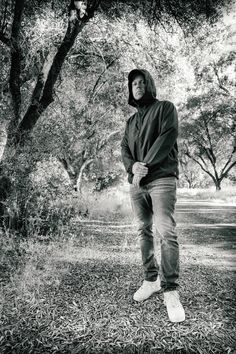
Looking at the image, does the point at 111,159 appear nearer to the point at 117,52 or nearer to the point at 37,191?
the point at 117,52

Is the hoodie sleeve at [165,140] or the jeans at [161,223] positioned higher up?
the hoodie sleeve at [165,140]

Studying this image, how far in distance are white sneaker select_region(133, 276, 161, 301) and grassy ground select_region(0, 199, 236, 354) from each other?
7cm

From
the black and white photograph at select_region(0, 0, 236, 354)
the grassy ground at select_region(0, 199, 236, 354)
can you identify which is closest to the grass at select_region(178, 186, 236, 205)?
the black and white photograph at select_region(0, 0, 236, 354)

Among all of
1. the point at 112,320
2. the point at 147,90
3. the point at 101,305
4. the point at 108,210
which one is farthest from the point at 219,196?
the point at 112,320

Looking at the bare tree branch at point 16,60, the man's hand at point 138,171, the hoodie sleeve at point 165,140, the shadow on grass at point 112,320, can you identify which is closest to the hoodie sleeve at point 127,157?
the man's hand at point 138,171

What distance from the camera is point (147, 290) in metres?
3.46

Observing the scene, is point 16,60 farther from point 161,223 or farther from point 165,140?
point 161,223

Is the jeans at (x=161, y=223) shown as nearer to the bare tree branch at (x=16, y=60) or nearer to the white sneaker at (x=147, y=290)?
the white sneaker at (x=147, y=290)

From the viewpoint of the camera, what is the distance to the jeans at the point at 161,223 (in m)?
3.14

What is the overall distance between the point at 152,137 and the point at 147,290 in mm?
1613

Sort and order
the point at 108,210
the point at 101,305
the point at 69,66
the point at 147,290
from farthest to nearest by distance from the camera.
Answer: the point at 108,210, the point at 69,66, the point at 147,290, the point at 101,305

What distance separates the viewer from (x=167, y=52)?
26.8ft

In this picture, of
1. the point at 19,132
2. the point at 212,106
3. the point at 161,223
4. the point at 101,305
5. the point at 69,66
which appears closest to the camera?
the point at 161,223

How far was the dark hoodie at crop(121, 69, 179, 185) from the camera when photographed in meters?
3.23
